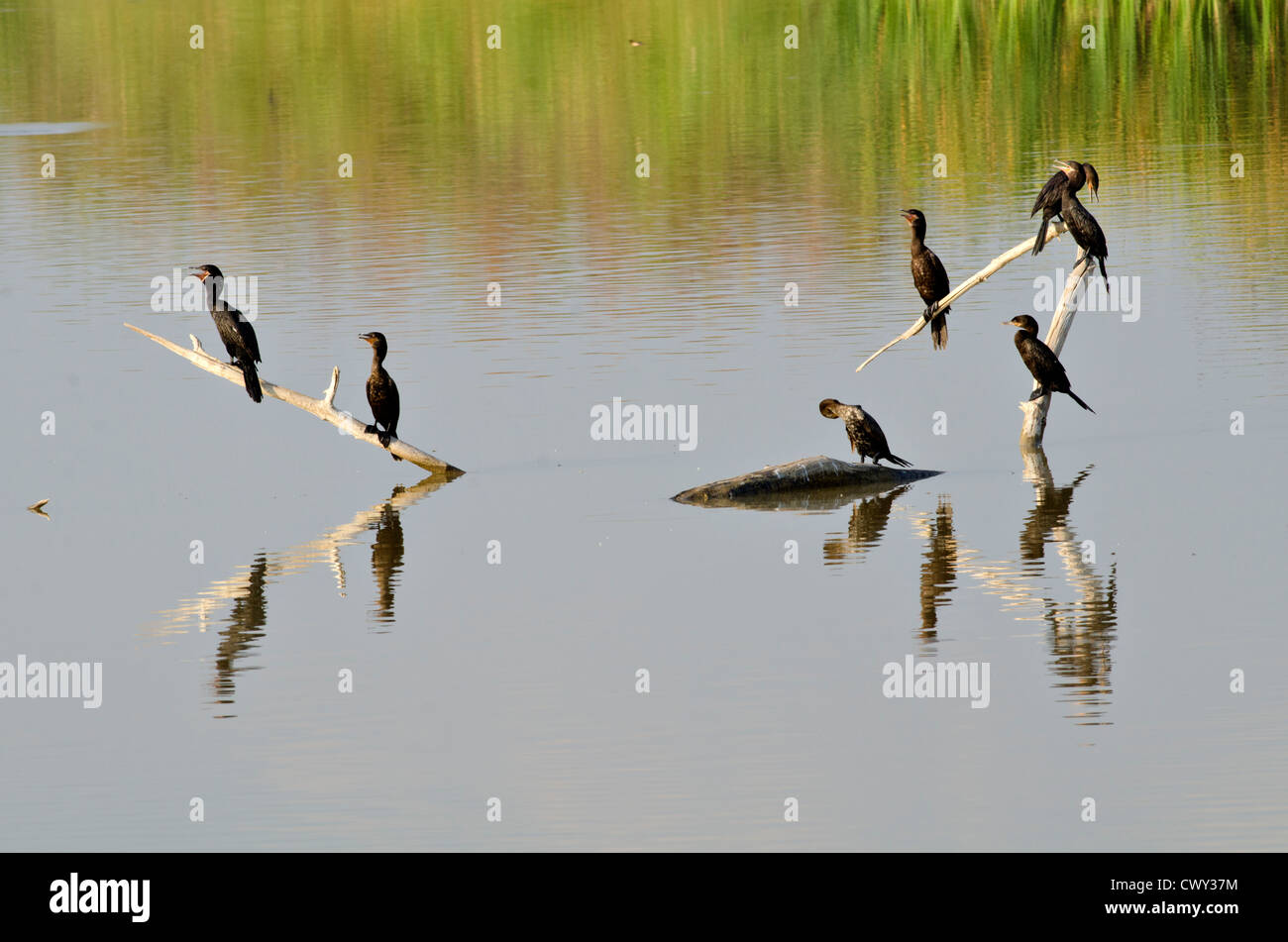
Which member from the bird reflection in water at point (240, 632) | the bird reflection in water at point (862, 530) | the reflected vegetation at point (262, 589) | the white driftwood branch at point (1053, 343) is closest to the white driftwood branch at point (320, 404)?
the reflected vegetation at point (262, 589)

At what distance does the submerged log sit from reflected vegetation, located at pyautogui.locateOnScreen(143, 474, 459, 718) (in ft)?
6.62

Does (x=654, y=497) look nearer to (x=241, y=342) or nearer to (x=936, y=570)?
(x=936, y=570)

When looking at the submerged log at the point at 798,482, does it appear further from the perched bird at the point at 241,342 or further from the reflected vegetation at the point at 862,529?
the perched bird at the point at 241,342

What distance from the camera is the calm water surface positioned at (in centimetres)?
897

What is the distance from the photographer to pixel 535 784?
8906 millimetres

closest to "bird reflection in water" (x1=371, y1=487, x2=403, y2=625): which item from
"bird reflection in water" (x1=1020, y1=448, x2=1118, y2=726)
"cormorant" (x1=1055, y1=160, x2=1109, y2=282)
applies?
"bird reflection in water" (x1=1020, y1=448, x2=1118, y2=726)

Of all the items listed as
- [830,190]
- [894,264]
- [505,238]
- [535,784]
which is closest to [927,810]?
[535,784]

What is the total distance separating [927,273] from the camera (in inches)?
A: 637

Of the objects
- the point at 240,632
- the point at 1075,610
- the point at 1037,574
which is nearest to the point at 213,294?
the point at 240,632

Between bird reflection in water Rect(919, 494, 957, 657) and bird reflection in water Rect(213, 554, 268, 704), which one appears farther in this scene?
bird reflection in water Rect(919, 494, 957, 657)

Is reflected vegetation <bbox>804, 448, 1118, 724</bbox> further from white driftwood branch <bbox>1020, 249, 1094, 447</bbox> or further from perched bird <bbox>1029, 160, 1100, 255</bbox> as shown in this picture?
perched bird <bbox>1029, 160, 1100, 255</bbox>

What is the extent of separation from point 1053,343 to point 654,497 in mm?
3474

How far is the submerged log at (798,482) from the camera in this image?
14.0 meters

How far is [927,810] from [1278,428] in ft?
26.3
